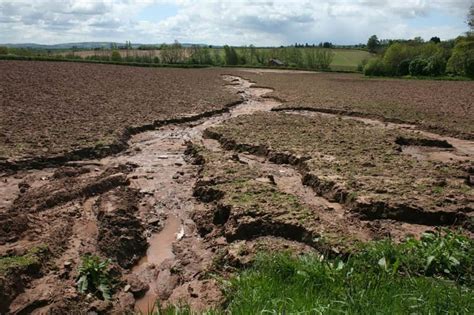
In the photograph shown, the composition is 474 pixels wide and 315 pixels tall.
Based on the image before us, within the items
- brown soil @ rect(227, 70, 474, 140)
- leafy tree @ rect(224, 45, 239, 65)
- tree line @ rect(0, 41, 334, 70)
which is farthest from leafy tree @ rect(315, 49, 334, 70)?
brown soil @ rect(227, 70, 474, 140)

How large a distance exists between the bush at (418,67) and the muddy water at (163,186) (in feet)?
149

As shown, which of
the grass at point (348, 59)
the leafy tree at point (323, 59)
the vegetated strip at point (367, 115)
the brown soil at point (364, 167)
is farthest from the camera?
the grass at point (348, 59)

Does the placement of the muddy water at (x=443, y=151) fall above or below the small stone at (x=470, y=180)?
below

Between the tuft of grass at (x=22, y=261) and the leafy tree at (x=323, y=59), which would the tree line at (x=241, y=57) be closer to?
the leafy tree at (x=323, y=59)

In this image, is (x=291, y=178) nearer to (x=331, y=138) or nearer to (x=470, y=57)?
(x=331, y=138)

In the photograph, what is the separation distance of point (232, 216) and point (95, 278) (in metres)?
2.77

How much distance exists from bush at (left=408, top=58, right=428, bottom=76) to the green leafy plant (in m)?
56.1

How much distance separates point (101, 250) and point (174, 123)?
11.3m

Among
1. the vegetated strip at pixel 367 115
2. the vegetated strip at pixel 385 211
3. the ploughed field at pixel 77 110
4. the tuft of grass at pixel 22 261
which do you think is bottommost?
the vegetated strip at pixel 367 115

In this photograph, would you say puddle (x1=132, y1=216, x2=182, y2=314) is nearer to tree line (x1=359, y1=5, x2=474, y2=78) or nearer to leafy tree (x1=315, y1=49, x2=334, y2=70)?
tree line (x1=359, y1=5, x2=474, y2=78)

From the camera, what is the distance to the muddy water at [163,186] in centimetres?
739

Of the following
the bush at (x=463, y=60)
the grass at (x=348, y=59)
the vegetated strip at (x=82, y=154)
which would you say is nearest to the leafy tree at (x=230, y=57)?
the grass at (x=348, y=59)

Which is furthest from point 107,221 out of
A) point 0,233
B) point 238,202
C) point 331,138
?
point 331,138

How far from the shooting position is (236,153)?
1323 cm
